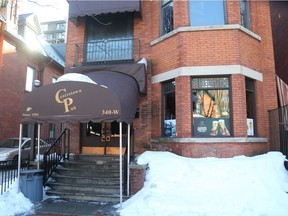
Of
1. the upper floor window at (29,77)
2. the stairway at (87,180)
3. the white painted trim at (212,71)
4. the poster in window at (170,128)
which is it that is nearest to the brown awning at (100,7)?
the white painted trim at (212,71)

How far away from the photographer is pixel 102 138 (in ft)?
36.1

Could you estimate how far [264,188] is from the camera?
690cm

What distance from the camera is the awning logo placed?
7.54 metres

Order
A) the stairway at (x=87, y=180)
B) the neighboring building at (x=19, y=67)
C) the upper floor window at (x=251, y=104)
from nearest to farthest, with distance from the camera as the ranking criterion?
the stairway at (x=87, y=180) → the upper floor window at (x=251, y=104) → the neighboring building at (x=19, y=67)

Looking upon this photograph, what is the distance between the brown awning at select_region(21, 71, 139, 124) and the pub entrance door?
9.24ft

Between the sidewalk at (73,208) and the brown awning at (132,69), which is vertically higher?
the brown awning at (132,69)

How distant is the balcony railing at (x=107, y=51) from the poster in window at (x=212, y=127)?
3.57m

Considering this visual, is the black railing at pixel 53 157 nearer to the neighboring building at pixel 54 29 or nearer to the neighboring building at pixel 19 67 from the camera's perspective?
the neighboring building at pixel 19 67

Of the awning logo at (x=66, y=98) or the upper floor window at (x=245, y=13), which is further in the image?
the upper floor window at (x=245, y=13)

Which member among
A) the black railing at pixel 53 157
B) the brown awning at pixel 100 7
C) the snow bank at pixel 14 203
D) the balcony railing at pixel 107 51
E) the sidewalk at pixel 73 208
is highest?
the brown awning at pixel 100 7

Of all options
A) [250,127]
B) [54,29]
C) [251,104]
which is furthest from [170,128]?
[54,29]

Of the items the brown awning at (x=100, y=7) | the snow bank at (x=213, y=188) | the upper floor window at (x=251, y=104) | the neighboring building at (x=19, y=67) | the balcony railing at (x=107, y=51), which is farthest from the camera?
the neighboring building at (x=19, y=67)

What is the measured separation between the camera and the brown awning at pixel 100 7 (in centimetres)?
1045

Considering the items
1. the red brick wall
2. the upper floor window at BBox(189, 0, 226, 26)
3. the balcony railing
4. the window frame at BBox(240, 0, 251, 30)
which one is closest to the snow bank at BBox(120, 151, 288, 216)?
the balcony railing
